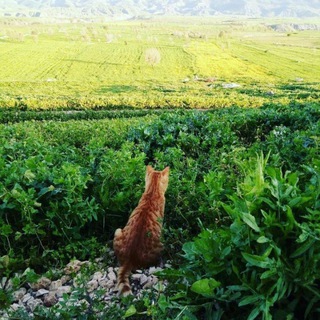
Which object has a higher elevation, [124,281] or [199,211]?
[199,211]

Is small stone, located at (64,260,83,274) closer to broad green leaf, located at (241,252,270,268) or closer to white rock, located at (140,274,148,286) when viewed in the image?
white rock, located at (140,274,148,286)

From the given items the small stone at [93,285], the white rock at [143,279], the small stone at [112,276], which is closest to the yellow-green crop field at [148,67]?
the small stone at [112,276]

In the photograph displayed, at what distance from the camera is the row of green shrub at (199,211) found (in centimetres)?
267

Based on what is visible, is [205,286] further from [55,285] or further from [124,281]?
[55,285]

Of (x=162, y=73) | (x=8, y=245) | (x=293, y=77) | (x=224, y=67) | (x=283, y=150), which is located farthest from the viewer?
(x=224, y=67)

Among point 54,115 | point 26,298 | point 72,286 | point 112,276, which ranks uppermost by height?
point 72,286

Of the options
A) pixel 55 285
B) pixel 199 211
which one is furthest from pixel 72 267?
pixel 199 211

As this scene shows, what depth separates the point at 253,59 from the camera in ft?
339

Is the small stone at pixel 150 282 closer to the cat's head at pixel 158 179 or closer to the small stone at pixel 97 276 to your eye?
the small stone at pixel 97 276

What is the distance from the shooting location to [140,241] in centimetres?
434

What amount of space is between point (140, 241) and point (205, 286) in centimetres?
170

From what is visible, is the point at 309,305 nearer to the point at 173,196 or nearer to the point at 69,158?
the point at 173,196

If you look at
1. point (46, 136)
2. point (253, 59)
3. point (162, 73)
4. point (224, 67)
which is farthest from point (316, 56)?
point (46, 136)

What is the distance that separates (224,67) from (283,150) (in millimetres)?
88993
